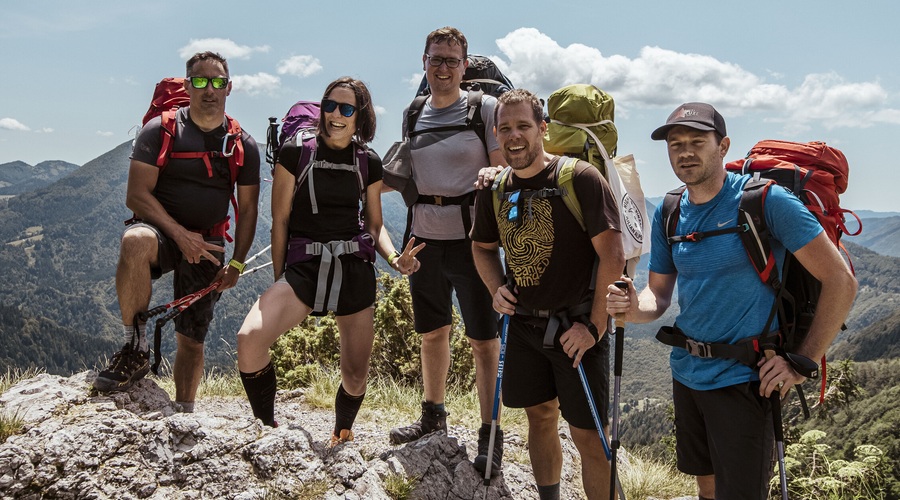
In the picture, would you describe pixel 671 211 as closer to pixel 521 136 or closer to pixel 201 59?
pixel 521 136

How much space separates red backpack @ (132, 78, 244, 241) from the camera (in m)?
4.96

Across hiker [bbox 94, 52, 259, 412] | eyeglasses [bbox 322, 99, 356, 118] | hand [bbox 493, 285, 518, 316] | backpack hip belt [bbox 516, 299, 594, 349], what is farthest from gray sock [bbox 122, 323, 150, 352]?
backpack hip belt [bbox 516, 299, 594, 349]

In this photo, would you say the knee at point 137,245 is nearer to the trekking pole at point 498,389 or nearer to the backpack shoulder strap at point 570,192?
the trekking pole at point 498,389

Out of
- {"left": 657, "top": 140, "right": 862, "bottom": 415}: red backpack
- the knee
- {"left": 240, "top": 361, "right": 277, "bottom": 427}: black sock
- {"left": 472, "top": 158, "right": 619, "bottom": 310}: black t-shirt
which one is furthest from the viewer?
{"left": 240, "top": 361, "right": 277, "bottom": 427}: black sock

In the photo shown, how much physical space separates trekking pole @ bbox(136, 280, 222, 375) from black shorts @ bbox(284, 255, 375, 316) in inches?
33.4

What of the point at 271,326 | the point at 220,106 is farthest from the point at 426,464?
the point at 220,106

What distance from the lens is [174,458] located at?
13.4 ft

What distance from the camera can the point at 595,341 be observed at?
4.21 metres

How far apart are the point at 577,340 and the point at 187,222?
3.14 m

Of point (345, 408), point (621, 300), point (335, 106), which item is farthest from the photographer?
point (345, 408)

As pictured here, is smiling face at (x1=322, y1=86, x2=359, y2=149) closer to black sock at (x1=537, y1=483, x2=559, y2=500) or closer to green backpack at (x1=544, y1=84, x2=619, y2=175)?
green backpack at (x1=544, y1=84, x2=619, y2=175)

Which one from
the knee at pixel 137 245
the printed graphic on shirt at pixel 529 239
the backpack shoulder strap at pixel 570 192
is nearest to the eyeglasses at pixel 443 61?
the printed graphic on shirt at pixel 529 239

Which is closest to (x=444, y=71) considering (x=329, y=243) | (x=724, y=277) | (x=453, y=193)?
(x=453, y=193)

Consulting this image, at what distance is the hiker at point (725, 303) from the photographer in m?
3.39
